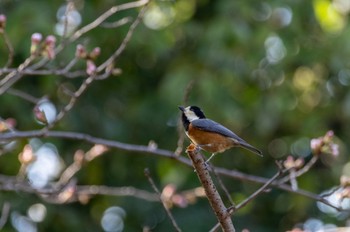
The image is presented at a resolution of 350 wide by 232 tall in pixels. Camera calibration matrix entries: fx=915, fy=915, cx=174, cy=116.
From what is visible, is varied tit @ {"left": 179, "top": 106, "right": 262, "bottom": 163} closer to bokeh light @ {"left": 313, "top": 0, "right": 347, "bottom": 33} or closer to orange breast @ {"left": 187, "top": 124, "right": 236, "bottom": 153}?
orange breast @ {"left": 187, "top": 124, "right": 236, "bottom": 153}

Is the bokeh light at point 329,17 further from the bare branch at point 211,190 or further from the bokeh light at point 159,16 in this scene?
the bare branch at point 211,190

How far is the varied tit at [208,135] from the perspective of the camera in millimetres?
3727

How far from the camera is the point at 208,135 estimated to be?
12.3 ft

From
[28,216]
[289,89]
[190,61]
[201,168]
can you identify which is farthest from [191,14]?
[201,168]

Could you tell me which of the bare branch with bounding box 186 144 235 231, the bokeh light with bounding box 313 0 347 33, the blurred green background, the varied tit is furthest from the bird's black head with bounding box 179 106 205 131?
the bokeh light with bounding box 313 0 347 33

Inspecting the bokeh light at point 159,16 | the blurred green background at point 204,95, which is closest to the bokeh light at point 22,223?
the blurred green background at point 204,95

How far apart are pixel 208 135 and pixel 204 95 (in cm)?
210

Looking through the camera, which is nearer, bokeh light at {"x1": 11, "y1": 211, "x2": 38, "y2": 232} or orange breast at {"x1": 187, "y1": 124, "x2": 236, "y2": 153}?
orange breast at {"x1": 187, "y1": 124, "x2": 236, "y2": 153}

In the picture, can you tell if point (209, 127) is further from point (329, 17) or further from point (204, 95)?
point (329, 17)

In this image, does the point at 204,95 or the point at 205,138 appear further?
the point at 204,95

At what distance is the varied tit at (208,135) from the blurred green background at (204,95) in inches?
73.4

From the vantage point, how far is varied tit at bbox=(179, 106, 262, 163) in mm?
3727

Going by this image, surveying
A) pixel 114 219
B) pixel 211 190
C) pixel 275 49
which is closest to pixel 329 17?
pixel 275 49

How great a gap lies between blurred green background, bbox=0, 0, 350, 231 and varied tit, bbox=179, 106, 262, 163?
186cm
